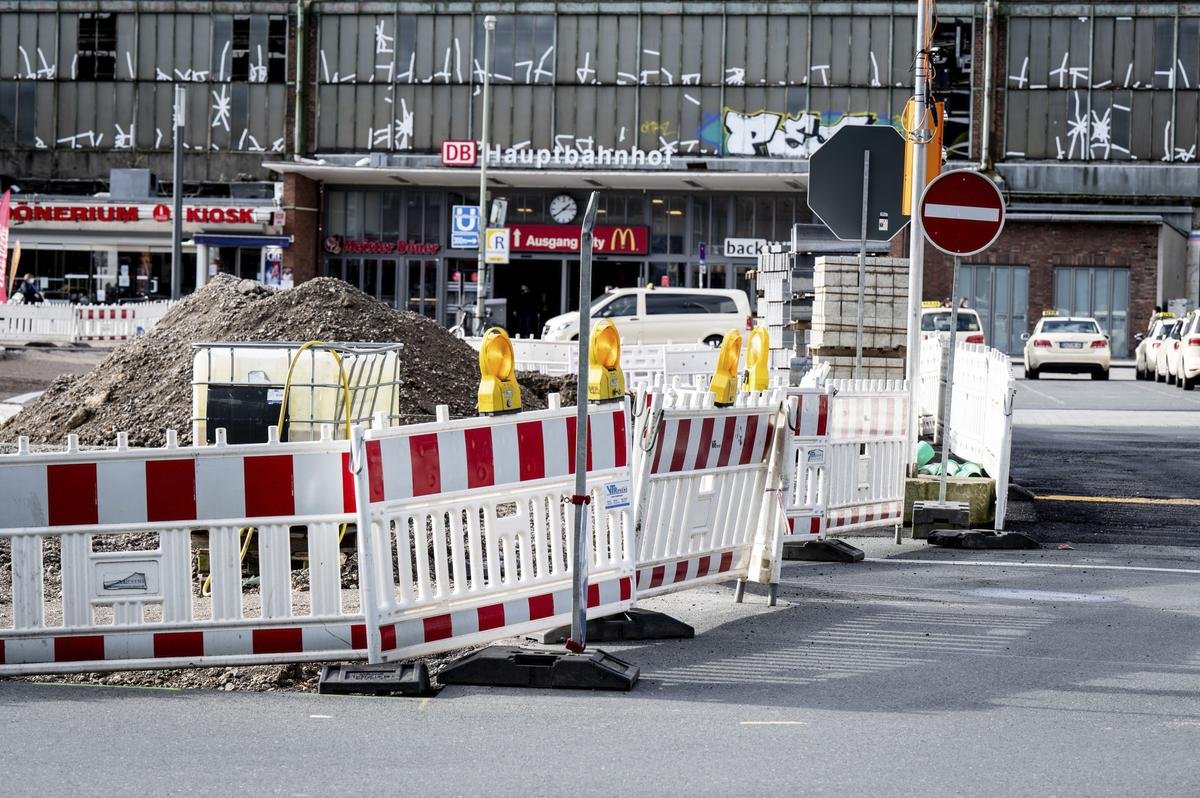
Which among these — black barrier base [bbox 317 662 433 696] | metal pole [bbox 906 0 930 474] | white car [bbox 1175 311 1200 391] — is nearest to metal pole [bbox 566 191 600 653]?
black barrier base [bbox 317 662 433 696]

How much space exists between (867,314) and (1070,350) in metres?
24.8

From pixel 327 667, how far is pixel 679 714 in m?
1.57

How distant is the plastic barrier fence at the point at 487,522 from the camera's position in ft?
24.0

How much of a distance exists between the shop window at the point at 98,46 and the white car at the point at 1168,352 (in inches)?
1440

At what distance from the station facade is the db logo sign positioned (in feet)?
1.76

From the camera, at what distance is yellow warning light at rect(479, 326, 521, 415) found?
787 cm

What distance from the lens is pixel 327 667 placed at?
24.0ft

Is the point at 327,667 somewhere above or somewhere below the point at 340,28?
below

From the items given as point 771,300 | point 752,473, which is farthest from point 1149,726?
point 771,300

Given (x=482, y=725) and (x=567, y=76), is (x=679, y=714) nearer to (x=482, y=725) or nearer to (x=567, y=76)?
(x=482, y=725)

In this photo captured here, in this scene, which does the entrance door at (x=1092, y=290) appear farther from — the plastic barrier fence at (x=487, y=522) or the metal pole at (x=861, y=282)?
the plastic barrier fence at (x=487, y=522)

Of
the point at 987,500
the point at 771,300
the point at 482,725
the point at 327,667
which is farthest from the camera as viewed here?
the point at 771,300

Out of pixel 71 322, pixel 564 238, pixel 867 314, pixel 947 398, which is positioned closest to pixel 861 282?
pixel 867 314

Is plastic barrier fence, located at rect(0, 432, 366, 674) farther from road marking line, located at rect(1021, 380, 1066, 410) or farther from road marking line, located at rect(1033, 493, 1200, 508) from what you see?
road marking line, located at rect(1021, 380, 1066, 410)
